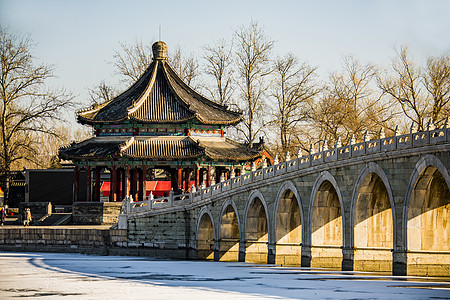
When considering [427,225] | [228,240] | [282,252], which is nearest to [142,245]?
[228,240]

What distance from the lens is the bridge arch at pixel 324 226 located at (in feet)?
140

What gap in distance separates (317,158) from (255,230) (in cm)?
705

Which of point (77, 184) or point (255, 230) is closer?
point (255, 230)

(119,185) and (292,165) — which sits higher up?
(119,185)

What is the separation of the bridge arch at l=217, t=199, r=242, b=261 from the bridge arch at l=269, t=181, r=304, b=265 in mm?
4750

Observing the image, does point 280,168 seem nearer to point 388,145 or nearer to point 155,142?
point 388,145

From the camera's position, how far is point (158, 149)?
206 feet

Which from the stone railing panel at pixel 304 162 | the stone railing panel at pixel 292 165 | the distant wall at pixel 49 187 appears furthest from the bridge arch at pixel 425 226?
the distant wall at pixel 49 187

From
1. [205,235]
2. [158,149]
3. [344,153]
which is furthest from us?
[158,149]

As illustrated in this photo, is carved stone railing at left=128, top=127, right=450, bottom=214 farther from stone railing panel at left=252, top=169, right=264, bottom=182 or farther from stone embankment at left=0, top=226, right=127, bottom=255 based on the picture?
stone embankment at left=0, top=226, right=127, bottom=255

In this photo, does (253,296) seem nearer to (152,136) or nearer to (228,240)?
(228,240)

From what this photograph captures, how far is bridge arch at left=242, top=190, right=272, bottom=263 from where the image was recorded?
157 feet

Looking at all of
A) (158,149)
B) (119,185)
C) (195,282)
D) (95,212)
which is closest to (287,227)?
(195,282)

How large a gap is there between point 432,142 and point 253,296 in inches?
363
